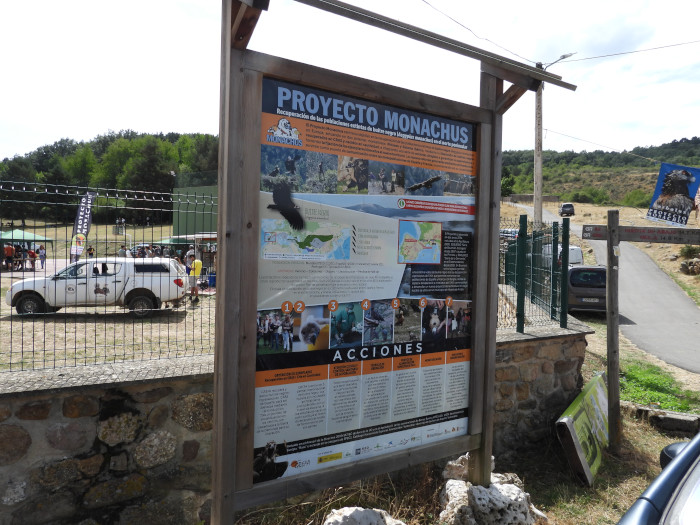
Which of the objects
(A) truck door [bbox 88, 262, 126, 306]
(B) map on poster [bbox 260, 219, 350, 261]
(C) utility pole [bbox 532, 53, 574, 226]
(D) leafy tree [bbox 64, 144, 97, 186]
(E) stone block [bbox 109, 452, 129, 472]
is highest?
(D) leafy tree [bbox 64, 144, 97, 186]

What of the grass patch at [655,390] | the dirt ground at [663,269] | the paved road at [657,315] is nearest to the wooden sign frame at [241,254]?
the grass patch at [655,390]

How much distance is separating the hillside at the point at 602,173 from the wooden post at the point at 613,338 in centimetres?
5291

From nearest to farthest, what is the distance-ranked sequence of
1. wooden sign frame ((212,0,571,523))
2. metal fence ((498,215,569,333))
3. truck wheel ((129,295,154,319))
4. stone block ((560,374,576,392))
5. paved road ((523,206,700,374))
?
wooden sign frame ((212,0,571,523)) → stone block ((560,374,576,392)) → metal fence ((498,215,569,333)) → truck wheel ((129,295,154,319)) → paved road ((523,206,700,374))

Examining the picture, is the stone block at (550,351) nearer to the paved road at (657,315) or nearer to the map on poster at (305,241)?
the map on poster at (305,241)

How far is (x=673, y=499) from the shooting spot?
183cm

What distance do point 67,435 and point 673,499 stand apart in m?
3.19

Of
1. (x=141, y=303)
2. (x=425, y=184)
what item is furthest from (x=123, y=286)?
(x=425, y=184)

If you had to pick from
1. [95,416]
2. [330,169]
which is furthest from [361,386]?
[95,416]

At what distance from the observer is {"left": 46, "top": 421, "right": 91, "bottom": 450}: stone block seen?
3004mm

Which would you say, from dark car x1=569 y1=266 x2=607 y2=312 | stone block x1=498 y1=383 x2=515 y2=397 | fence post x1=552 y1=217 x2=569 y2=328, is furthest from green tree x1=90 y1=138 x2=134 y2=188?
stone block x1=498 y1=383 x2=515 y2=397

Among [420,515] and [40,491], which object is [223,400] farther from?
[420,515]

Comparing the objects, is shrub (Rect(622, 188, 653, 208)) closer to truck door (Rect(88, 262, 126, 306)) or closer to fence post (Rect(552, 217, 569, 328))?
fence post (Rect(552, 217, 569, 328))

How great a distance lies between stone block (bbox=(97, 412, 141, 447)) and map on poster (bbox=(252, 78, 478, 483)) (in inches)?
51.8

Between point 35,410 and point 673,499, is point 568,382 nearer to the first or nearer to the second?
point 673,499
